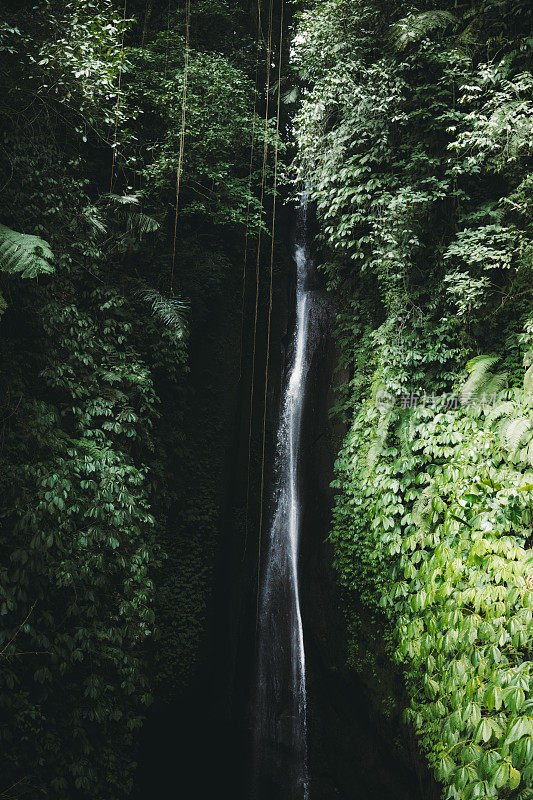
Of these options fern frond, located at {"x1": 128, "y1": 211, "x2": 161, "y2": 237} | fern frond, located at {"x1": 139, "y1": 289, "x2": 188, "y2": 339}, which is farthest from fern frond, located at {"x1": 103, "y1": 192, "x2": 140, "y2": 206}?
fern frond, located at {"x1": 139, "y1": 289, "x2": 188, "y2": 339}

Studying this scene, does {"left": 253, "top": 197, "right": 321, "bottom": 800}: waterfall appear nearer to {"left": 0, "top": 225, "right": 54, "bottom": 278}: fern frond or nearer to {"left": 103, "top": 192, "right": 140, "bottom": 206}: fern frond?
{"left": 103, "top": 192, "right": 140, "bottom": 206}: fern frond

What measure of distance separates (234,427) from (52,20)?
22.8ft

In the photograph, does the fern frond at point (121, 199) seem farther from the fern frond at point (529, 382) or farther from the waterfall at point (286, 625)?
the fern frond at point (529, 382)

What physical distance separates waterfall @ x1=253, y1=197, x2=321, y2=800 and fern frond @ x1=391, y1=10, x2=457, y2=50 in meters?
5.20

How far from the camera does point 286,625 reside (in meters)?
8.05

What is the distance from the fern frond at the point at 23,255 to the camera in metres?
4.62

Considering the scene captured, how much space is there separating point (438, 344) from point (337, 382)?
2634 mm

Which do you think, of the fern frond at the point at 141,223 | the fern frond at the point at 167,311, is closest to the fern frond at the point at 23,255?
the fern frond at the point at 141,223

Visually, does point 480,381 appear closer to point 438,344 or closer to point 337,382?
point 438,344

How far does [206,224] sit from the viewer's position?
9.98 metres

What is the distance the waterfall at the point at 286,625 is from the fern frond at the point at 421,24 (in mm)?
5205

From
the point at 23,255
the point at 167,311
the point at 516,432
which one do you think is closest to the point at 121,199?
the point at 167,311

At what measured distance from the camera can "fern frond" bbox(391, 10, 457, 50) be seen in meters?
5.86

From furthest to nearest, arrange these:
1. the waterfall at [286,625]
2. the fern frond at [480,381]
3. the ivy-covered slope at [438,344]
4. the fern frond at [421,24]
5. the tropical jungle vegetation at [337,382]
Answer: the waterfall at [286,625]
the fern frond at [421,24]
the fern frond at [480,381]
the tropical jungle vegetation at [337,382]
the ivy-covered slope at [438,344]
